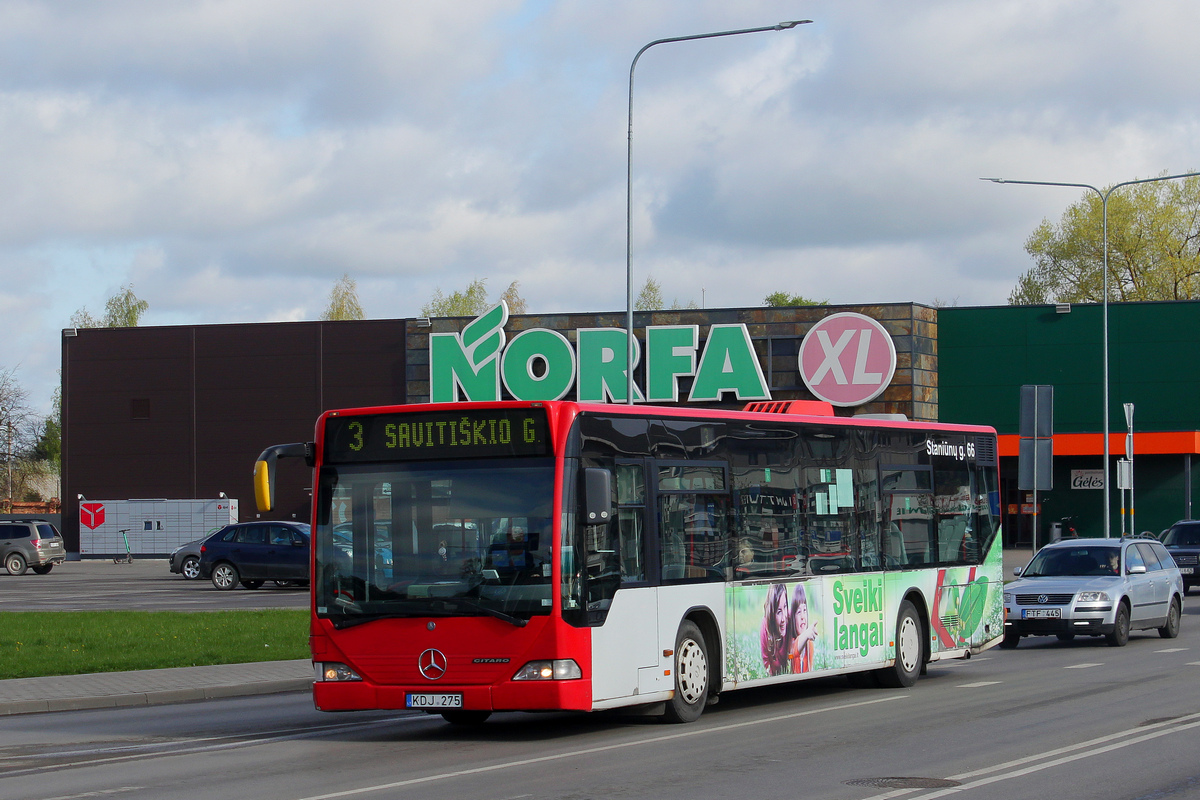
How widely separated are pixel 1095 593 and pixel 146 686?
42.9ft

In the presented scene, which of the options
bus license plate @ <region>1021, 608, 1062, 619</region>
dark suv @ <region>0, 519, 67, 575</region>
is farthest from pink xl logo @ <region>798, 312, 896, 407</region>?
bus license plate @ <region>1021, 608, 1062, 619</region>

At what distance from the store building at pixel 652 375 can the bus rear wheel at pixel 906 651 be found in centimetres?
3131

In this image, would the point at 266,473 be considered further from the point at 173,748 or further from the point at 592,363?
the point at 592,363

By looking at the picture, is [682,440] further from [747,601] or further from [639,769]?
[639,769]

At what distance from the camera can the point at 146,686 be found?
52.6 ft

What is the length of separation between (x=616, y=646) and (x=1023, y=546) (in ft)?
146

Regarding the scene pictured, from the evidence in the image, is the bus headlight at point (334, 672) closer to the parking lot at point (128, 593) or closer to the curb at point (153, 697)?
the curb at point (153, 697)

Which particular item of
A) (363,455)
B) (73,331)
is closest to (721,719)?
(363,455)

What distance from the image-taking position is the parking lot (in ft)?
96.9

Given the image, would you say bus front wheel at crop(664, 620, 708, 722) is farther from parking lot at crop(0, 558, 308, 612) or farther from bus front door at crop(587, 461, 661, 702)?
parking lot at crop(0, 558, 308, 612)

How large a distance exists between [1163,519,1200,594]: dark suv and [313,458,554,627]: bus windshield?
25031 mm

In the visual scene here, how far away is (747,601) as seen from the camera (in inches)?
520

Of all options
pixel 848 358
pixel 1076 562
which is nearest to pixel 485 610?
pixel 1076 562

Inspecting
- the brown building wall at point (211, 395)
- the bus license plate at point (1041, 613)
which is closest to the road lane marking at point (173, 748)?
the bus license plate at point (1041, 613)
